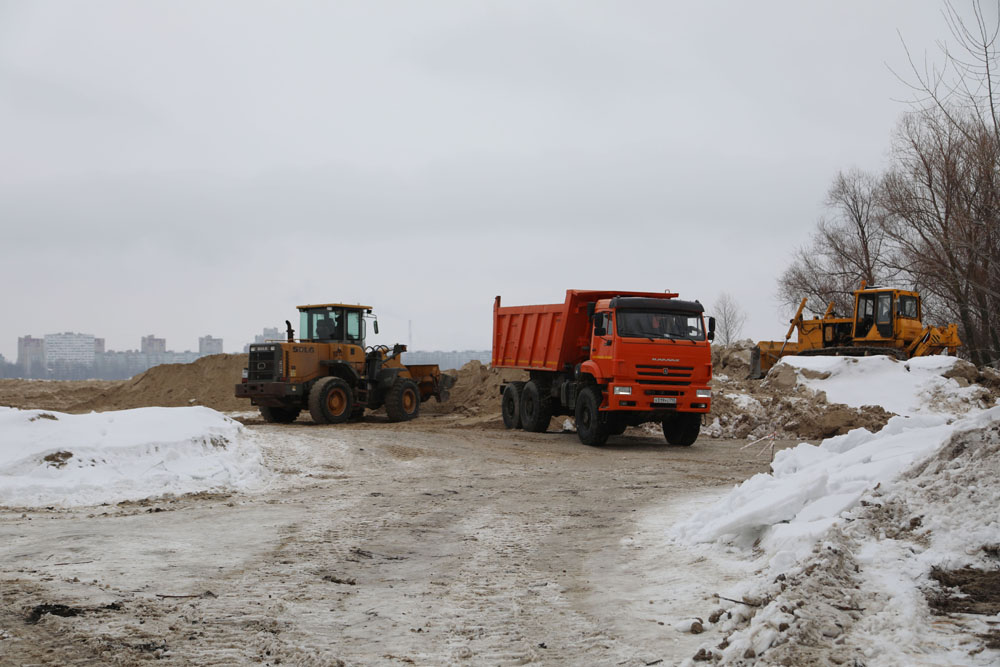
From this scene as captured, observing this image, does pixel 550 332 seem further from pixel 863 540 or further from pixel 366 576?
pixel 863 540

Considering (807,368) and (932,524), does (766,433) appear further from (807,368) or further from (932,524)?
(932,524)

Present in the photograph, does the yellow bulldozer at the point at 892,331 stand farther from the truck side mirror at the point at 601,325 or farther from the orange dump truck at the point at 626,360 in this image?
the truck side mirror at the point at 601,325

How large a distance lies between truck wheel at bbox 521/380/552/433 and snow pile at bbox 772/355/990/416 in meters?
7.14

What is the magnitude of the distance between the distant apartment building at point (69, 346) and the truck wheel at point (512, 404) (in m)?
59.8

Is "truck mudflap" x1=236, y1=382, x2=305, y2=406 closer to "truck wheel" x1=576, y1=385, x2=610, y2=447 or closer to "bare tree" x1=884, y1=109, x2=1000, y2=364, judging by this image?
"truck wheel" x1=576, y1=385, x2=610, y2=447

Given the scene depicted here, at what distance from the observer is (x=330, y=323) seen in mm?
25156

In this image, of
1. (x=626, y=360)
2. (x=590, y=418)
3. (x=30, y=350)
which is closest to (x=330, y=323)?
(x=590, y=418)

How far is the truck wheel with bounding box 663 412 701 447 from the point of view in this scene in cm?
1961

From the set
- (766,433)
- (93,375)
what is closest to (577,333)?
(766,433)

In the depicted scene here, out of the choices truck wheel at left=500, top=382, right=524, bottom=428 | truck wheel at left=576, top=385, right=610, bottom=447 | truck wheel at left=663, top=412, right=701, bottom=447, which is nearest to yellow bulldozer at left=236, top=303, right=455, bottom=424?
truck wheel at left=500, top=382, right=524, bottom=428

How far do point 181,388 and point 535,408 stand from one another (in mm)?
21548

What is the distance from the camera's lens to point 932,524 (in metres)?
6.56

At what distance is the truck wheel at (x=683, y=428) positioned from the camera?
772 inches

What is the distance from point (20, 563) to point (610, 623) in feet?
16.1
